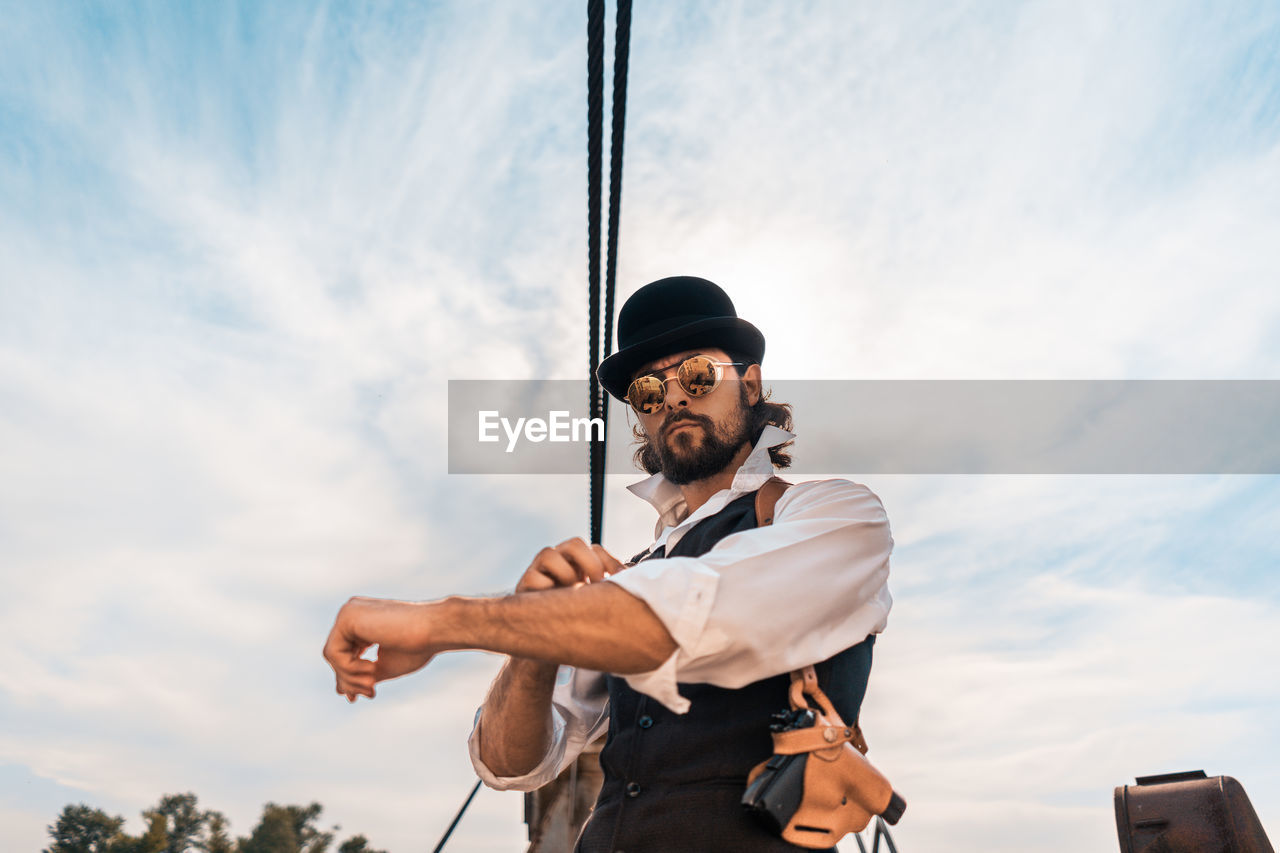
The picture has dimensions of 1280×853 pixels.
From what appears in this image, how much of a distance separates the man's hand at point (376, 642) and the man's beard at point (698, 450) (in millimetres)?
1458

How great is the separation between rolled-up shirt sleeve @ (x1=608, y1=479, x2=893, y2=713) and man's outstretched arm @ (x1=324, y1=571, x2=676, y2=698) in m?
0.04

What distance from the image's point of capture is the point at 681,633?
1455 millimetres

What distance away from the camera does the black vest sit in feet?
5.86

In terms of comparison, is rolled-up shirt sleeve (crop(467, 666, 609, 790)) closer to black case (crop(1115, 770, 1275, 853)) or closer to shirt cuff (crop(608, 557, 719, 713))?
shirt cuff (crop(608, 557, 719, 713))

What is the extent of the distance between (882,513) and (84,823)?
223 feet

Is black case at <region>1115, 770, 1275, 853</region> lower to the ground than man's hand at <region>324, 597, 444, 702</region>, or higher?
lower

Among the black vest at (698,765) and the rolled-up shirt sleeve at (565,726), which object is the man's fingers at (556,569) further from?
the rolled-up shirt sleeve at (565,726)

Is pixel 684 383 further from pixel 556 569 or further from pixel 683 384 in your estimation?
pixel 556 569

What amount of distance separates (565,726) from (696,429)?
1066 millimetres

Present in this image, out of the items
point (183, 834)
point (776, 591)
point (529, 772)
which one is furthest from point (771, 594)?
point (183, 834)

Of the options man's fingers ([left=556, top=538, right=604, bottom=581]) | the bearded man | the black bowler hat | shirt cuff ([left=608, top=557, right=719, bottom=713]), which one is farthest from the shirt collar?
shirt cuff ([left=608, top=557, right=719, bottom=713])

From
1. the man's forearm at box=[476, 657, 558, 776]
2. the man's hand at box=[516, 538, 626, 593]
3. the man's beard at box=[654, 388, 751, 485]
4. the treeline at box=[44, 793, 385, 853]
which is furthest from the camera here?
the treeline at box=[44, 793, 385, 853]

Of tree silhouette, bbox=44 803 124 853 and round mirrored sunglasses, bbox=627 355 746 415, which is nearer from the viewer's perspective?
round mirrored sunglasses, bbox=627 355 746 415

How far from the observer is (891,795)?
189 centimetres
